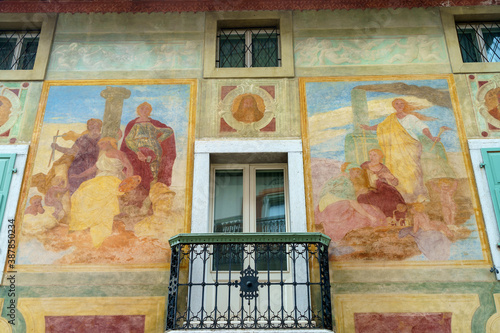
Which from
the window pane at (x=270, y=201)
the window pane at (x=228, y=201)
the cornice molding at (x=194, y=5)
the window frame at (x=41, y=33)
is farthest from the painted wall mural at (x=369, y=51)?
the window frame at (x=41, y=33)

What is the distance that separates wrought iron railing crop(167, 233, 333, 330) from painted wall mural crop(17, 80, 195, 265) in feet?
1.73

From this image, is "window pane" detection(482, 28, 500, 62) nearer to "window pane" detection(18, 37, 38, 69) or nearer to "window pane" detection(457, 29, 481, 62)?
"window pane" detection(457, 29, 481, 62)

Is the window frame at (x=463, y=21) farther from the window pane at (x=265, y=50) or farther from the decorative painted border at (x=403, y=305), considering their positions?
the decorative painted border at (x=403, y=305)

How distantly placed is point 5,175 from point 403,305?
5.44m

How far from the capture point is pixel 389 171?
6938 mm

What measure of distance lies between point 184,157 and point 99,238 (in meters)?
1.56

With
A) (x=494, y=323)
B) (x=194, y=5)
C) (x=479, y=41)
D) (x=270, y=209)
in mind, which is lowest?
(x=494, y=323)

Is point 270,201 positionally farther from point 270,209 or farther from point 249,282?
point 249,282

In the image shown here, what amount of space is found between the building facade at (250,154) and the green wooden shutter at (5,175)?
0.02 metres

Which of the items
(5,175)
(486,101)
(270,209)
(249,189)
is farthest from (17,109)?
(486,101)

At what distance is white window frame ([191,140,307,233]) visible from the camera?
665cm

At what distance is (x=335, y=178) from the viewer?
6.92m

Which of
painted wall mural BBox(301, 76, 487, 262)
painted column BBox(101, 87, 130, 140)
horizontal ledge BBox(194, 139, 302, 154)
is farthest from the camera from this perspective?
painted column BBox(101, 87, 130, 140)

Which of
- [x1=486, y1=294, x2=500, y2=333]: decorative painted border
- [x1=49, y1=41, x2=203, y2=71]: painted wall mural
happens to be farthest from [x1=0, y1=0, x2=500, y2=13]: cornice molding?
[x1=486, y1=294, x2=500, y2=333]: decorative painted border
